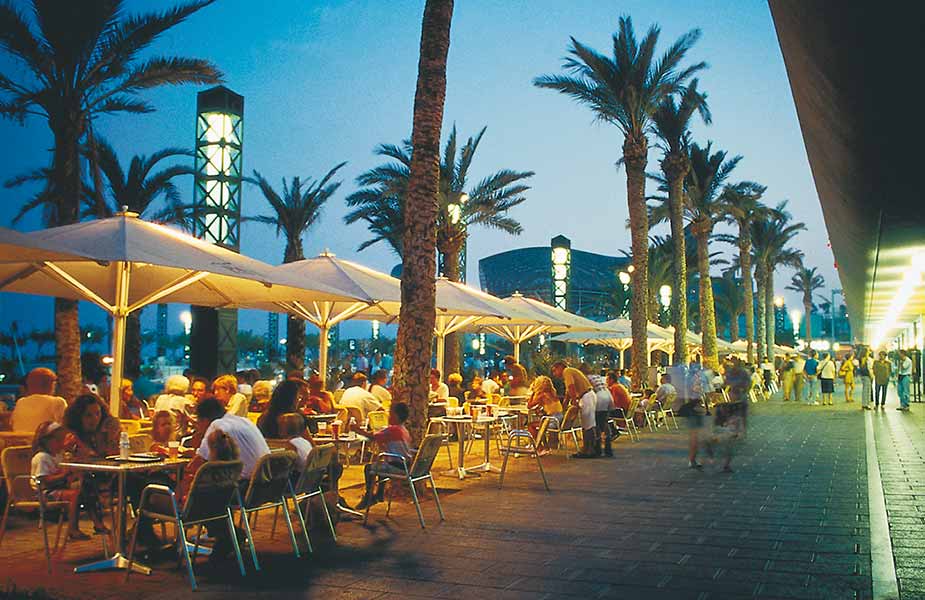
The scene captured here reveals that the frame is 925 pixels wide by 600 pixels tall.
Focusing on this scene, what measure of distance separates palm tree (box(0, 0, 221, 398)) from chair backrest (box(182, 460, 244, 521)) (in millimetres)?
9515

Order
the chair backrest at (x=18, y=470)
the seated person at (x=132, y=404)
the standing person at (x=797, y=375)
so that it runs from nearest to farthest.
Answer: the chair backrest at (x=18, y=470), the seated person at (x=132, y=404), the standing person at (x=797, y=375)

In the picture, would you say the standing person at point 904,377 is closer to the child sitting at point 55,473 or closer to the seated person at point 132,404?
the seated person at point 132,404

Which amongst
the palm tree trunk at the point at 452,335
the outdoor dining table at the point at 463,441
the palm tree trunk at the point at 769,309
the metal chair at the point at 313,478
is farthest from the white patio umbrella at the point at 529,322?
the palm tree trunk at the point at 769,309

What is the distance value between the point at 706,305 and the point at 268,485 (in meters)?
30.9

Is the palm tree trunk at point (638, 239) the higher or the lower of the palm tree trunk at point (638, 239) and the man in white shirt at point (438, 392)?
the higher

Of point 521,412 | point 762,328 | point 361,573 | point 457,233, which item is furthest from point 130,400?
point 762,328

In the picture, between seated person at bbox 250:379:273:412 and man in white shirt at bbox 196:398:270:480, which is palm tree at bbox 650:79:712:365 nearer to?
seated person at bbox 250:379:273:412

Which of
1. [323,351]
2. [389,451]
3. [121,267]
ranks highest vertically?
[121,267]

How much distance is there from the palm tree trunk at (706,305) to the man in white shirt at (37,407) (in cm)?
2784

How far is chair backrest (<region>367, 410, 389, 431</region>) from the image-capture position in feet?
39.2

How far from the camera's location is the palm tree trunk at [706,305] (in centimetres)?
3397

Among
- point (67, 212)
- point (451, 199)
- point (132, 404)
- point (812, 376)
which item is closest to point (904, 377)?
point (812, 376)

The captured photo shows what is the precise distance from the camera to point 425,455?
8.68 metres

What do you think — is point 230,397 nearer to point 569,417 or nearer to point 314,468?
point 314,468
